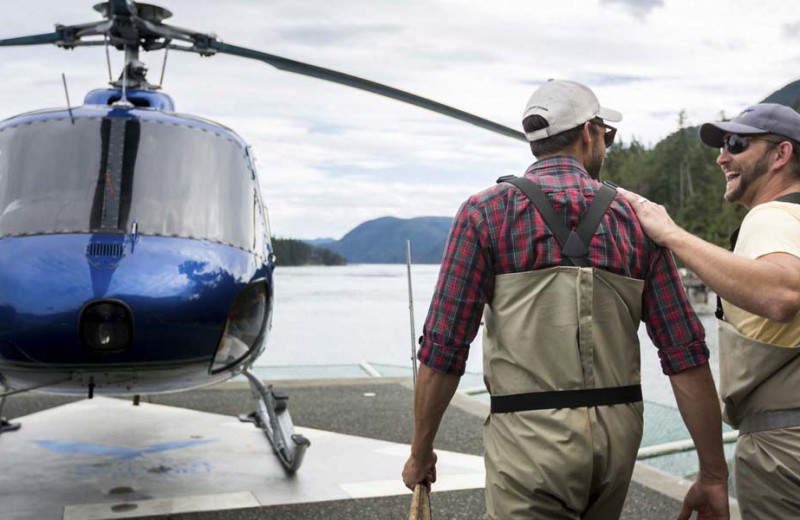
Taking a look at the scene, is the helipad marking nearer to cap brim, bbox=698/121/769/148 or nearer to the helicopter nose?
the helicopter nose

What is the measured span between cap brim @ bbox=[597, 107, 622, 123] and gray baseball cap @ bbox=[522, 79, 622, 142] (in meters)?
0.02

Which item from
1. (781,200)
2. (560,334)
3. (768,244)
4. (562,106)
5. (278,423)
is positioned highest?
(562,106)

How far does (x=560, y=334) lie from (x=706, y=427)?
480mm

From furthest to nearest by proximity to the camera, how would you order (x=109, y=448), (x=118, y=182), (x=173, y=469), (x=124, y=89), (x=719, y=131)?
(x=109, y=448)
(x=173, y=469)
(x=124, y=89)
(x=118, y=182)
(x=719, y=131)

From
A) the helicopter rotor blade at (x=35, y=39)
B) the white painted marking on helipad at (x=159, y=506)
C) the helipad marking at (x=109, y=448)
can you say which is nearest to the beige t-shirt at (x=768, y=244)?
the white painted marking on helipad at (x=159, y=506)

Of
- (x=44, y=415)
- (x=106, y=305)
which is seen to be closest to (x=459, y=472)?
(x=106, y=305)

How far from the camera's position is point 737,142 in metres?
2.40

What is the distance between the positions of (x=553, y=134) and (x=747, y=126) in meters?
0.61

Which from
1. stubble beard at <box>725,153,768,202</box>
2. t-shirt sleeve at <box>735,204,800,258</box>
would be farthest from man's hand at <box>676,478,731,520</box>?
stubble beard at <box>725,153,768,202</box>

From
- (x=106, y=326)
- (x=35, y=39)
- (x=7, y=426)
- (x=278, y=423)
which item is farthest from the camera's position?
(x=7, y=426)

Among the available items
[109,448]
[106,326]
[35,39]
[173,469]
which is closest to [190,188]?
[106,326]

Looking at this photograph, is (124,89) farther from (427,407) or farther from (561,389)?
(561,389)

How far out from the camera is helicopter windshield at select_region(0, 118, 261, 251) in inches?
185

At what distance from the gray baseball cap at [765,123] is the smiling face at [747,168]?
4cm
